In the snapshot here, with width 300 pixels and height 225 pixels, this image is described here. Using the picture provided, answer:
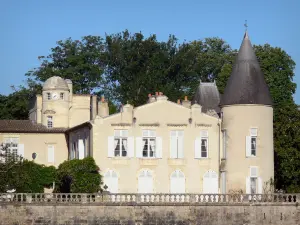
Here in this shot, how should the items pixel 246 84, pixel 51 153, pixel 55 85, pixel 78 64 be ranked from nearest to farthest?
pixel 246 84 < pixel 51 153 < pixel 55 85 < pixel 78 64

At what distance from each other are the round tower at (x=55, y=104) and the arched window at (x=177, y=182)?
38.9ft

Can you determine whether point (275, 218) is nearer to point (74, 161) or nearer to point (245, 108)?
point (245, 108)

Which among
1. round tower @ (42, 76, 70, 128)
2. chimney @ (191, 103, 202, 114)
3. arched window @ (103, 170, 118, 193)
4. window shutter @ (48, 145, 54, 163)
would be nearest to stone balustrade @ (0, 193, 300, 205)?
arched window @ (103, 170, 118, 193)

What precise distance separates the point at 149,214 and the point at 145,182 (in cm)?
625

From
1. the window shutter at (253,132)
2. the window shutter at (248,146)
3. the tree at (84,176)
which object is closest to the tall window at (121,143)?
the tree at (84,176)

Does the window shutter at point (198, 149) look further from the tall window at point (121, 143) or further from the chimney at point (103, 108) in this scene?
the chimney at point (103, 108)

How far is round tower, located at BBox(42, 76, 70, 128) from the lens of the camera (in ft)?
213

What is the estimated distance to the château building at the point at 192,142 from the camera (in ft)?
181

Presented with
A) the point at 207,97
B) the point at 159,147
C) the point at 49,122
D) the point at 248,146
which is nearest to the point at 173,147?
the point at 159,147

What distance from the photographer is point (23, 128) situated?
6328cm

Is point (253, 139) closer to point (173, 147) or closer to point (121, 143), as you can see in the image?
point (173, 147)

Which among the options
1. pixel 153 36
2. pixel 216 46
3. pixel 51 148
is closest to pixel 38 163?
pixel 51 148

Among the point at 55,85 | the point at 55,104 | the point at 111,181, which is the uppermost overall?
the point at 55,85

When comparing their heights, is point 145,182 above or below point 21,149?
below
